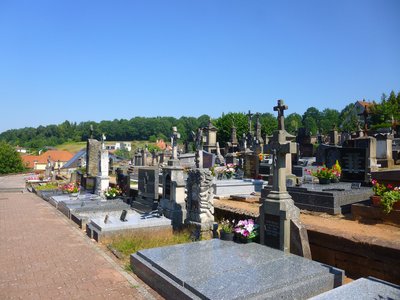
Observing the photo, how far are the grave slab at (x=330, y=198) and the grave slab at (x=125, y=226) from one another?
15.9 feet

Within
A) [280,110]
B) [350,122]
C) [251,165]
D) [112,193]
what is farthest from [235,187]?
[350,122]

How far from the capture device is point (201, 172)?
29.7ft

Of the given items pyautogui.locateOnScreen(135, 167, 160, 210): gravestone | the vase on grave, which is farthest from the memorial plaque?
the vase on grave

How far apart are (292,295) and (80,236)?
6.72 m

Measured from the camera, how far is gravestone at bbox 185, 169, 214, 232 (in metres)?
8.90

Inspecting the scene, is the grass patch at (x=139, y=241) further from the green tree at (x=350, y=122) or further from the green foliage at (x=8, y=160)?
the green foliage at (x=8, y=160)

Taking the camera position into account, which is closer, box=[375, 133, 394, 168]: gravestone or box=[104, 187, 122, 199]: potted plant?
box=[104, 187, 122, 199]: potted plant

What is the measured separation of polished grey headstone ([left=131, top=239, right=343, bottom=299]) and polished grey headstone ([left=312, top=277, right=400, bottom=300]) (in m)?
0.42

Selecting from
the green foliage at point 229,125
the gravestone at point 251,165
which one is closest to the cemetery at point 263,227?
the gravestone at point 251,165

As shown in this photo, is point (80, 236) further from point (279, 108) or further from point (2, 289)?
point (279, 108)

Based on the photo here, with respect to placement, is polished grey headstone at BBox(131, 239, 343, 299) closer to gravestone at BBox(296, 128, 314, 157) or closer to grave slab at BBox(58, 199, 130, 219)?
grave slab at BBox(58, 199, 130, 219)

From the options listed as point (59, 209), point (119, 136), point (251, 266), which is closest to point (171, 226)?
point (251, 266)

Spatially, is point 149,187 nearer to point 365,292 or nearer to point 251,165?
point 251,165

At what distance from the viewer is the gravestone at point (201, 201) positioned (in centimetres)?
890
